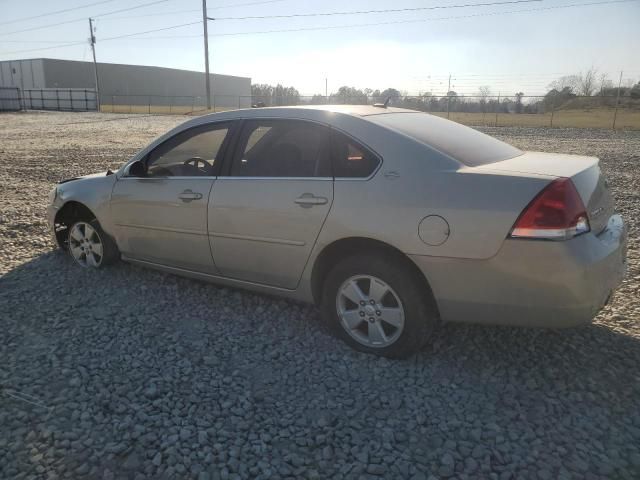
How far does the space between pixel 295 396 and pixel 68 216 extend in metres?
3.43

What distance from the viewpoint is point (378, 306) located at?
3.30 metres

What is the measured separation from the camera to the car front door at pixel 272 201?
3.46m

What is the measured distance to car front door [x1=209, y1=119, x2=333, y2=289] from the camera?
11.4ft

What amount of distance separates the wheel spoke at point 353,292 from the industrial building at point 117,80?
6053 cm

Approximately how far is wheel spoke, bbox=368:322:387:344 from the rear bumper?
45cm

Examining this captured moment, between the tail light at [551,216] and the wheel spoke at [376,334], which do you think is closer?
the tail light at [551,216]

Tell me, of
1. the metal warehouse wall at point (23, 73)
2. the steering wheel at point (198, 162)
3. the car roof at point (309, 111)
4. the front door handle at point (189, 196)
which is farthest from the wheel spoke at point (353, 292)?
the metal warehouse wall at point (23, 73)

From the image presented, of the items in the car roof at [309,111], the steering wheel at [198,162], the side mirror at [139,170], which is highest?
the car roof at [309,111]

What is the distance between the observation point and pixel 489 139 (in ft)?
12.9

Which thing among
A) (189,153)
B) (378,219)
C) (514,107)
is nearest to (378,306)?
(378,219)

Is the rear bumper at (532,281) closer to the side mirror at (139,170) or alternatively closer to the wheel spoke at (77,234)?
the side mirror at (139,170)

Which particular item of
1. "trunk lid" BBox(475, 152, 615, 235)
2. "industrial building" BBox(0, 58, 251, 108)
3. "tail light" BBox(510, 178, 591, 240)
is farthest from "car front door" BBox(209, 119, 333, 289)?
"industrial building" BBox(0, 58, 251, 108)

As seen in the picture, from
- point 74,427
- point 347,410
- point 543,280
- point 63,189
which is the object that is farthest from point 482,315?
point 63,189

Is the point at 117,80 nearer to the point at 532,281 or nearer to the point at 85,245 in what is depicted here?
the point at 85,245
